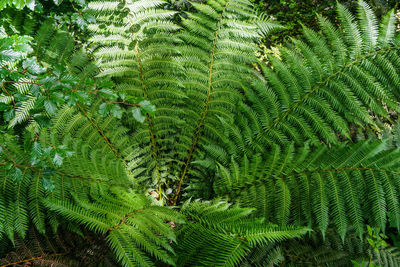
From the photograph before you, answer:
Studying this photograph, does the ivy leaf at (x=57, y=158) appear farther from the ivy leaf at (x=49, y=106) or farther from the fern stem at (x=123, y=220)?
the fern stem at (x=123, y=220)

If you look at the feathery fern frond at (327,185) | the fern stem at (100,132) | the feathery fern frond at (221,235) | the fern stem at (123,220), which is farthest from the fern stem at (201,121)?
the fern stem at (123,220)

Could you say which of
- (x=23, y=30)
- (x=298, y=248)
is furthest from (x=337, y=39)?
(x=23, y=30)

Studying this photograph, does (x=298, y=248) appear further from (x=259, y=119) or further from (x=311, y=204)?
(x=259, y=119)

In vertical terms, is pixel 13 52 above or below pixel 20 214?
above

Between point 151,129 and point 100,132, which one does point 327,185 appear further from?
point 100,132

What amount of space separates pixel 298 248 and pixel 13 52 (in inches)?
89.4

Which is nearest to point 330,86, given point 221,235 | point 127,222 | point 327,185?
point 327,185

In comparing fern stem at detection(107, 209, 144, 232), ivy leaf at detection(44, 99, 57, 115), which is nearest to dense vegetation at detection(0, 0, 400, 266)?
fern stem at detection(107, 209, 144, 232)

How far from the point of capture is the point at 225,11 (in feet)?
7.59

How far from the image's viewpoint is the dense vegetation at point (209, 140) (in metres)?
1.72

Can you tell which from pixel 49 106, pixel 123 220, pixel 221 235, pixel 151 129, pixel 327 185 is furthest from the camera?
pixel 151 129

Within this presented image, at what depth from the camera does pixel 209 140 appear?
250 cm

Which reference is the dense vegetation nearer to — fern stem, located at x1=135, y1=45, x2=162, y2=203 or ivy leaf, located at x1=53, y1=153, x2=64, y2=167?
fern stem, located at x1=135, y1=45, x2=162, y2=203

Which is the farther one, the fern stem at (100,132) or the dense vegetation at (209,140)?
the fern stem at (100,132)
